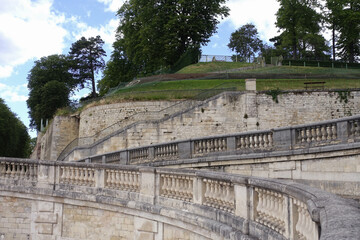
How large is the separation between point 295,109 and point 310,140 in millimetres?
11006

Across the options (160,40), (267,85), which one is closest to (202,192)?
(267,85)

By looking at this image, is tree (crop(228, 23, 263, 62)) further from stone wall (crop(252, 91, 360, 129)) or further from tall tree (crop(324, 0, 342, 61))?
stone wall (crop(252, 91, 360, 129))

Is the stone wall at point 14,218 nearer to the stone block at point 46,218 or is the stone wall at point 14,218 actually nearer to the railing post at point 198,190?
the stone block at point 46,218

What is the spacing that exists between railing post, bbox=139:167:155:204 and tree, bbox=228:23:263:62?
62105mm

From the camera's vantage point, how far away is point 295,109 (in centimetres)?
2233

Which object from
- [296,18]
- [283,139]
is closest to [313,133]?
[283,139]

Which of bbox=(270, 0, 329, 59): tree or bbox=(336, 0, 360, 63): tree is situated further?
bbox=(270, 0, 329, 59): tree

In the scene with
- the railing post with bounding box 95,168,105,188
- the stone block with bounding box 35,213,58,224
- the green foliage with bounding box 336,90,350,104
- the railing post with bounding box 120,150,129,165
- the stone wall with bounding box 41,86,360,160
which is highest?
the green foliage with bounding box 336,90,350,104

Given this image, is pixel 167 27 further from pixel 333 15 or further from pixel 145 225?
pixel 145 225

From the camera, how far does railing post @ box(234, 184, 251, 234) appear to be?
6.33 metres

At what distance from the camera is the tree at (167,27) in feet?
123

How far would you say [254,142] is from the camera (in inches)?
511

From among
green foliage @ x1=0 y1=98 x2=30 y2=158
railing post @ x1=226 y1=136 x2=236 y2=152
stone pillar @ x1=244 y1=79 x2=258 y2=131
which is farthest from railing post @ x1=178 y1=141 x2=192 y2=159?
green foliage @ x1=0 y1=98 x2=30 y2=158

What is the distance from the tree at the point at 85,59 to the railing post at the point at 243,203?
49.4m
